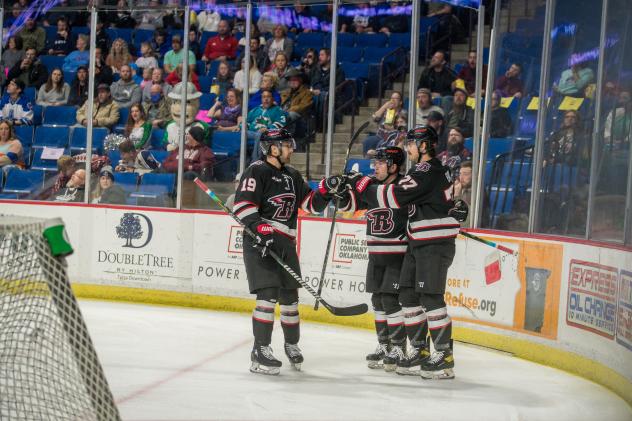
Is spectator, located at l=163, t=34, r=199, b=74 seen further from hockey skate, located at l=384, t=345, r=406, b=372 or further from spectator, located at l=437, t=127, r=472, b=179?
hockey skate, located at l=384, t=345, r=406, b=372

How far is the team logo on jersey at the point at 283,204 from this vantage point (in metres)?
5.28

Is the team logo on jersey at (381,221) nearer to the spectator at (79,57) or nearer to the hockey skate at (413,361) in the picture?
the hockey skate at (413,361)

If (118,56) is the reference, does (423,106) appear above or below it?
below

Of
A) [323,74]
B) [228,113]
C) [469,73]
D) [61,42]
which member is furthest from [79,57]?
[469,73]

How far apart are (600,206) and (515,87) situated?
135 cm

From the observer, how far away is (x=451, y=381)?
524 cm

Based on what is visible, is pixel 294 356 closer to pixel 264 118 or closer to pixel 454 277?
pixel 454 277

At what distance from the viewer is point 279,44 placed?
27.0ft

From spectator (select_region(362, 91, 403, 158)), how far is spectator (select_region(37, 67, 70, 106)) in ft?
10.2

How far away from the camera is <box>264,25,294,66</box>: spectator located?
8.10 m

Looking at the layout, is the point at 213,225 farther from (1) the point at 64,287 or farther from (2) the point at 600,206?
(1) the point at 64,287

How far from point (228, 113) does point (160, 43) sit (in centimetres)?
128

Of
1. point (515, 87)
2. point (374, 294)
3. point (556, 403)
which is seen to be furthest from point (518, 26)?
point (556, 403)

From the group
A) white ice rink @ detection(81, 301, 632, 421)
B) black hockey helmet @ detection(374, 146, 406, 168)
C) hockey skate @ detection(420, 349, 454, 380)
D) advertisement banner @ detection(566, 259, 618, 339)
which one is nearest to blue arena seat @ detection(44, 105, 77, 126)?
white ice rink @ detection(81, 301, 632, 421)
